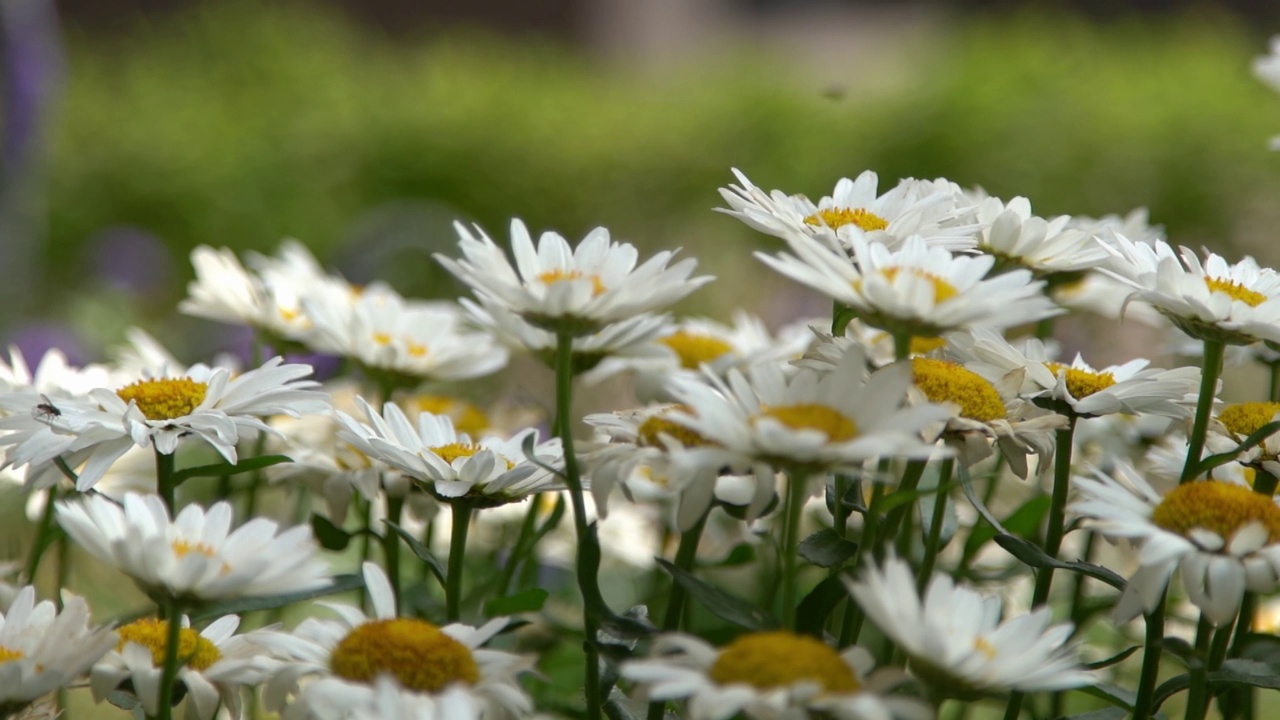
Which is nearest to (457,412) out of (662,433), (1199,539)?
(662,433)

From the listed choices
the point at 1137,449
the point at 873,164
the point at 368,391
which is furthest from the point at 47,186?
the point at 1137,449

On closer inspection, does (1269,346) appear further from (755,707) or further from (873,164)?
(873,164)

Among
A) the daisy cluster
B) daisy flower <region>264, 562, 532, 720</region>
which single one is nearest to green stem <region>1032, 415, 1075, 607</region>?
the daisy cluster

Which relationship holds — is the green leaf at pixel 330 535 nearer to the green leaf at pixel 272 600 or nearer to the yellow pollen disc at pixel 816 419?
the green leaf at pixel 272 600

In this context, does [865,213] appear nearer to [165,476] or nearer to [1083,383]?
[1083,383]

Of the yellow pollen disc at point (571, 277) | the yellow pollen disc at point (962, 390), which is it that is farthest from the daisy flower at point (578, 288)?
the yellow pollen disc at point (962, 390)
